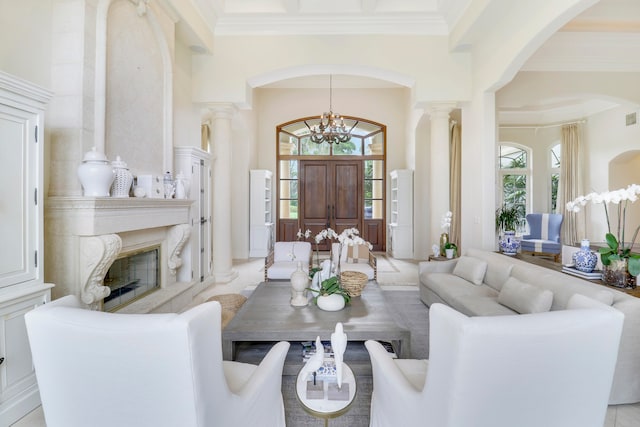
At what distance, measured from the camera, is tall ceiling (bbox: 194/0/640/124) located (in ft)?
15.7

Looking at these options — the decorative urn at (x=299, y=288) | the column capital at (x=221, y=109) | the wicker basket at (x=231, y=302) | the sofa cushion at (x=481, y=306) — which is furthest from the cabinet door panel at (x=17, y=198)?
the column capital at (x=221, y=109)

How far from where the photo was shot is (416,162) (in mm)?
7855

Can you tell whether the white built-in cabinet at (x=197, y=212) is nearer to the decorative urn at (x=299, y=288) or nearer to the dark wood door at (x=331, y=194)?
the decorative urn at (x=299, y=288)

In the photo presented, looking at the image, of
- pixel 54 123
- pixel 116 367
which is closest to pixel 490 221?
pixel 116 367

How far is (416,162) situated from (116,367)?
7.54 meters

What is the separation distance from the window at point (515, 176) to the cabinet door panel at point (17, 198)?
9.83m

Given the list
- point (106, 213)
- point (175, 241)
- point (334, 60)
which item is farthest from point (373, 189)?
point (106, 213)

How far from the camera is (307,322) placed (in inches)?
99.2

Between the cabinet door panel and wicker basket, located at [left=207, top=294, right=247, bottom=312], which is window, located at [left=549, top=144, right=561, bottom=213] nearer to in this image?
wicker basket, located at [left=207, top=294, right=247, bottom=312]

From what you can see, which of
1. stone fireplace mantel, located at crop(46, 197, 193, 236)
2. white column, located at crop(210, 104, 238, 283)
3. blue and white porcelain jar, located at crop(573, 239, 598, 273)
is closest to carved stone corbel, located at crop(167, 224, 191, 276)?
stone fireplace mantel, located at crop(46, 197, 193, 236)

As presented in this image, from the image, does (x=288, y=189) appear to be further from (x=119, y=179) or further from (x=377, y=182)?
(x=119, y=179)

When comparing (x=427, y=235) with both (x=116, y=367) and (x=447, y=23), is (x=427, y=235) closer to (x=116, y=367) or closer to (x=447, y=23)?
(x=447, y=23)

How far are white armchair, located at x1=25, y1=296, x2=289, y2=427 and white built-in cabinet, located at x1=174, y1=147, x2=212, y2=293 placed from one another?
3.46 m

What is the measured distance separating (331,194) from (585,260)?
6.53m
